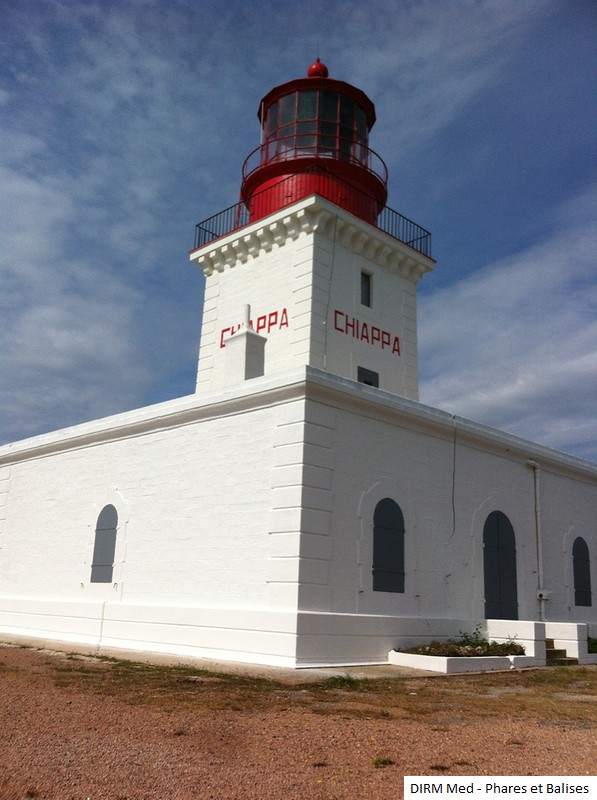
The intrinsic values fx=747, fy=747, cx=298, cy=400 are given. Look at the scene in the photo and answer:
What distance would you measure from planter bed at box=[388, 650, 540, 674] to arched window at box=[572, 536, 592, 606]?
533 cm

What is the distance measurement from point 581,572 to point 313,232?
9.50 metres

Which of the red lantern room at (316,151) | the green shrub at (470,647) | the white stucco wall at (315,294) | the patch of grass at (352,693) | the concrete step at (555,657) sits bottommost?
the patch of grass at (352,693)

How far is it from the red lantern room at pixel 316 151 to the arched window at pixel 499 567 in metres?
7.71

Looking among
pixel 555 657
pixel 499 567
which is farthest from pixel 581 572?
pixel 555 657

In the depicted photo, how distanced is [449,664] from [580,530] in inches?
313

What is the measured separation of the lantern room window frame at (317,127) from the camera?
17.3 m

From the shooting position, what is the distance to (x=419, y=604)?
1206 centimetres

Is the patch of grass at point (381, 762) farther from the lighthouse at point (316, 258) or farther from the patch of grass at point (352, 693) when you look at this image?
the lighthouse at point (316, 258)

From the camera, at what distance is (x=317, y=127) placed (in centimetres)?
1734

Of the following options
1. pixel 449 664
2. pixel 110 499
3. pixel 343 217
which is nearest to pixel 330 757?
pixel 449 664

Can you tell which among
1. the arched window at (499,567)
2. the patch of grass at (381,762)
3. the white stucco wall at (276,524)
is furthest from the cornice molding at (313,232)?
the patch of grass at (381,762)

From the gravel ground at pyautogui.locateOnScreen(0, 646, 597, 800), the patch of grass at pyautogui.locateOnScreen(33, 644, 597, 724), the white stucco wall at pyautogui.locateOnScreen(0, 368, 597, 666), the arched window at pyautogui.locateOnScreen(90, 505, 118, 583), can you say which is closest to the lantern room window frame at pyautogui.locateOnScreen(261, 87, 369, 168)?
the white stucco wall at pyautogui.locateOnScreen(0, 368, 597, 666)

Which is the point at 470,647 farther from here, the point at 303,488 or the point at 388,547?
the point at 303,488

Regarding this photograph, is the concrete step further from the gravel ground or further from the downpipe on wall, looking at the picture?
the gravel ground
